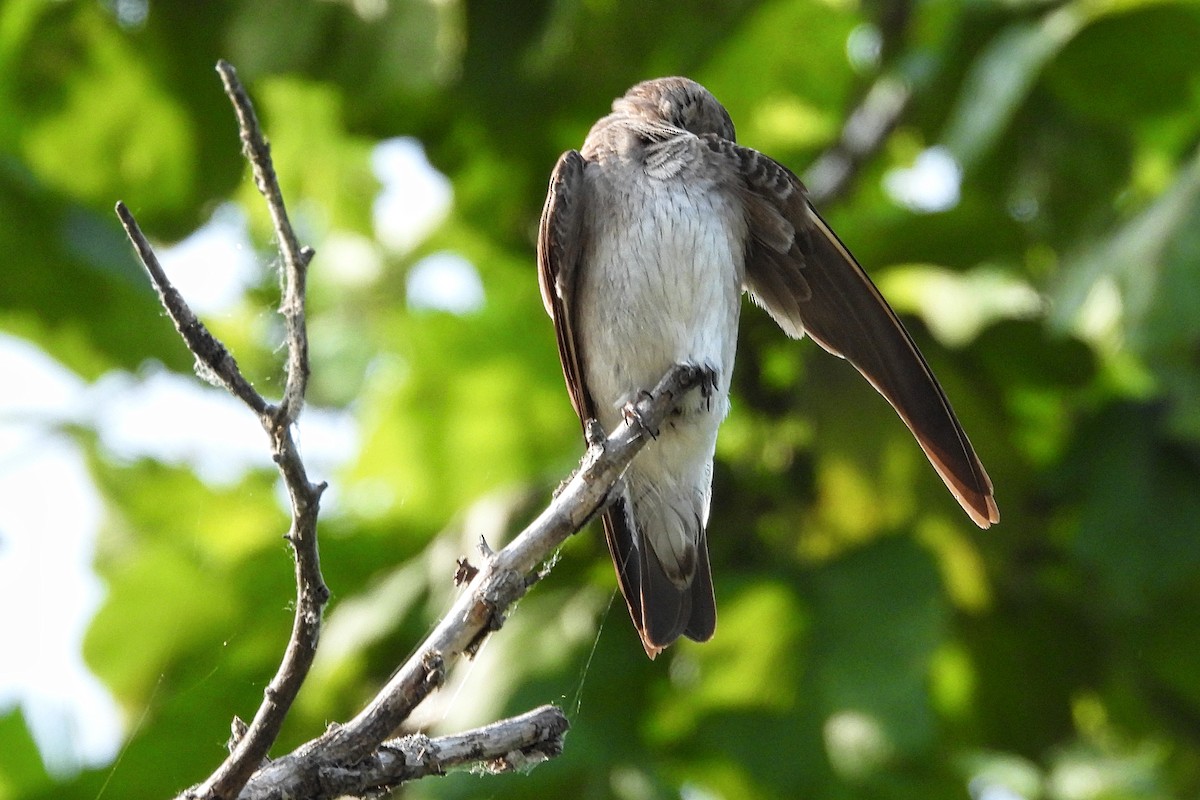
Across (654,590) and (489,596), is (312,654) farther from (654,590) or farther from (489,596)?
(654,590)

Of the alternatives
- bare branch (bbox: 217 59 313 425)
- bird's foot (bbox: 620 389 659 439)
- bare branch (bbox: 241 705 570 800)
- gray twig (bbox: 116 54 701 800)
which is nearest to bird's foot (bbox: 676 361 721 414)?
bird's foot (bbox: 620 389 659 439)

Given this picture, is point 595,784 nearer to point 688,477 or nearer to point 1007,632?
point 688,477

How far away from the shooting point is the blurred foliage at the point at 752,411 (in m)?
5.31

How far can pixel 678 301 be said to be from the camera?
12.0ft

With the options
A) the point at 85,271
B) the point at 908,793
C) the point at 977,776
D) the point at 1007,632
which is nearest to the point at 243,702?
the point at 85,271

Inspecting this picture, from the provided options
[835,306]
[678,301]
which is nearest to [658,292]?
[678,301]

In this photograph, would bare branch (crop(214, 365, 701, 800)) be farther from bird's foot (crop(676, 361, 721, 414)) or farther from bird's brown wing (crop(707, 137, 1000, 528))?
bird's brown wing (crop(707, 137, 1000, 528))

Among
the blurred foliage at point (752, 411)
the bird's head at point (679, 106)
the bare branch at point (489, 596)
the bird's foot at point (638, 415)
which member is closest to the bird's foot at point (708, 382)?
the bird's foot at point (638, 415)

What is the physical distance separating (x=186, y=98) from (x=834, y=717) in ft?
12.9

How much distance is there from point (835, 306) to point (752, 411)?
2744 mm

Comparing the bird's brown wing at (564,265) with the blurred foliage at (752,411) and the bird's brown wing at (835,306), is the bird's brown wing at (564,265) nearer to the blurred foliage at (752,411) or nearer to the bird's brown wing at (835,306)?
the bird's brown wing at (835,306)

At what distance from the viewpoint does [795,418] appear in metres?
6.27

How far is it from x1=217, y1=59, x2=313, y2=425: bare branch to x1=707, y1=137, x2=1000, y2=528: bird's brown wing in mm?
1689

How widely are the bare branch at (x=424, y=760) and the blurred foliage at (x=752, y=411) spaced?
2.61 meters
